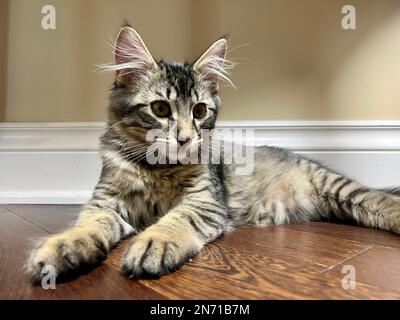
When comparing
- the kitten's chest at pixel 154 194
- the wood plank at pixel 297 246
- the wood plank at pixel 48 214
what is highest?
the kitten's chest at pixel 154 194

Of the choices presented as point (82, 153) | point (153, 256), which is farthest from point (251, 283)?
point (82, 153)

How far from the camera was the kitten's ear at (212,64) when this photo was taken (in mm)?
1228

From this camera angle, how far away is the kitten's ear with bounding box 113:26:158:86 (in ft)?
3.73

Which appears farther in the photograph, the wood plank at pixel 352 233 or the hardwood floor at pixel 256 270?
the wood plank at pixel 352 233

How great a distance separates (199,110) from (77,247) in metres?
0.55

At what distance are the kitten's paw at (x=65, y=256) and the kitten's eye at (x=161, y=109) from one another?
0.39 meters

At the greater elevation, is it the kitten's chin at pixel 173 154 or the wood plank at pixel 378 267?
the kitten's chin at pixel 173 154

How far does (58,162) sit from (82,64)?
46cm

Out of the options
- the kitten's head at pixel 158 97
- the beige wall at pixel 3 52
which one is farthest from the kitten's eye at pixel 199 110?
the beige wall at pixel 3 52

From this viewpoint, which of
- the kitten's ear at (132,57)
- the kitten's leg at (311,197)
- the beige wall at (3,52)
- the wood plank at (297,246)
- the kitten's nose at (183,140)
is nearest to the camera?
the wood plank at (297,246)

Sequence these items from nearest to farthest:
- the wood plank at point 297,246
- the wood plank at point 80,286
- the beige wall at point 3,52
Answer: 1. the wood plank at point 80,286
2. the wood plank at point 297,246
3. the beige wall at point 3,52

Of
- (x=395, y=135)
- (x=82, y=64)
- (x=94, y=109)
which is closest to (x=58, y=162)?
(x=94, y=109)

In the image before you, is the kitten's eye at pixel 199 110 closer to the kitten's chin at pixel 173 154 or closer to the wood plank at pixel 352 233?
the kitten's chin at pixel 173 154
